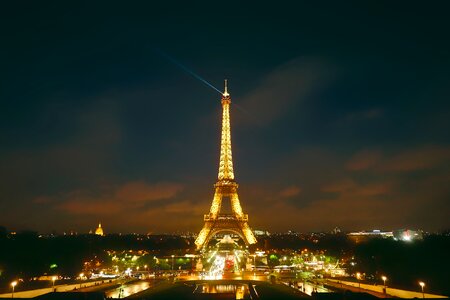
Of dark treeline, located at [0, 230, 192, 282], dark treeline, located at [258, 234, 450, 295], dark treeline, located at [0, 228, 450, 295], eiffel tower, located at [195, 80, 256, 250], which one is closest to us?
dark treeline, located at [258, 234, 450, 295]

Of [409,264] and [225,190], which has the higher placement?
[225,190]

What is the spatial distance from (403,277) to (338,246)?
66659mm

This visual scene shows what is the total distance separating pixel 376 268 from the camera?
6109 cm

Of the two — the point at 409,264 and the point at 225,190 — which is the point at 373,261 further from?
the point at 225,190

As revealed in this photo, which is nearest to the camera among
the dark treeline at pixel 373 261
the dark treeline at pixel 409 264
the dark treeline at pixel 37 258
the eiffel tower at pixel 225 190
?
the dark treeline at pixel 409 264

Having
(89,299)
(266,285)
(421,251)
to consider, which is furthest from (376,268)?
(89,299)

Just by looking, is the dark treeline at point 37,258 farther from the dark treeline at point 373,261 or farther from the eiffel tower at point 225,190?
→ the eiffel tower at point 225,190

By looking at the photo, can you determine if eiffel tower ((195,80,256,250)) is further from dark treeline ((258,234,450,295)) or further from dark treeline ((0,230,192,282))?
dark treeline ((258,234,450,295))

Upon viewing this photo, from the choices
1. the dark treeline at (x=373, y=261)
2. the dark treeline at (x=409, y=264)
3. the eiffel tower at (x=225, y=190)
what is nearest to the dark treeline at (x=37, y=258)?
the dark treeline at (x=373, y=261)

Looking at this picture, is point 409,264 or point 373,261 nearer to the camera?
point 409,264

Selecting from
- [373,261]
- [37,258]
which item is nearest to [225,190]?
[373,261]

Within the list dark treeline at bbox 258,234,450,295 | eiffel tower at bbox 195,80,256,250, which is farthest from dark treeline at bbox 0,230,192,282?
dark treeline at bbox 258,234,450,295

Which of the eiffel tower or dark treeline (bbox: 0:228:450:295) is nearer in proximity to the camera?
dark treeline (bbox: 0:228:450:295)

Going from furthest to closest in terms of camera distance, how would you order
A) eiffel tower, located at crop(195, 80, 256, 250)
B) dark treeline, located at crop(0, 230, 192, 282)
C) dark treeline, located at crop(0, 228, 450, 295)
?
eiffel tower, located at crop(195, 80, 256, 250) → dark treeline, located at crop(0, 230, 192, 282) → dark treeline, located at crop(0, 228, 450, 295)
